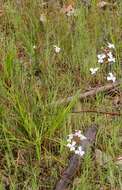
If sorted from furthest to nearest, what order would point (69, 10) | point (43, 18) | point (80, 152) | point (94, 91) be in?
point (69, 10) → point (43, 18) → point (94, 91) → point (80, 152)

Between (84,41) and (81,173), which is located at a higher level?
(84,41)

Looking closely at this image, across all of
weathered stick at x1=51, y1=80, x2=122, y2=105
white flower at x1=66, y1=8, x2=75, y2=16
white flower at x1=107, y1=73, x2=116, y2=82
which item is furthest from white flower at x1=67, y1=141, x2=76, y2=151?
white flower at x1=66, y1=8, x2=75, y2=16

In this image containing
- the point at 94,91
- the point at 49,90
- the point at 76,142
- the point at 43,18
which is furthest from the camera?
the point at 43,18

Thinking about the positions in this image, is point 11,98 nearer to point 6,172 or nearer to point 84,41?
point 6,172

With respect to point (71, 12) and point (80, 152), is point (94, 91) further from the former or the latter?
point (71, 12)

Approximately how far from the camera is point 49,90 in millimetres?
2947

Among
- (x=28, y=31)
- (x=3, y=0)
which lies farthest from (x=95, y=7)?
(x=3, y=0)

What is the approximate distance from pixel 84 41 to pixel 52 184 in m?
1.23

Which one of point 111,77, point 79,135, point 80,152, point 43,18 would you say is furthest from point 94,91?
point 43,18

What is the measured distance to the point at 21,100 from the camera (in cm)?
284

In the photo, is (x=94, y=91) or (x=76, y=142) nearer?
(x=76, y=142)

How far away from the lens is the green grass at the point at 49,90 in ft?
8.61

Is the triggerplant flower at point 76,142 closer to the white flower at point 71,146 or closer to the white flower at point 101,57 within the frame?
the white flower at point 71,146

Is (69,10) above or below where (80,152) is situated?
above
